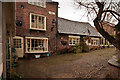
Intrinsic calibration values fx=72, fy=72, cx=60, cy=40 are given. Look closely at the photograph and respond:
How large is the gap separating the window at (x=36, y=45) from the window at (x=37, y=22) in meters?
1.18

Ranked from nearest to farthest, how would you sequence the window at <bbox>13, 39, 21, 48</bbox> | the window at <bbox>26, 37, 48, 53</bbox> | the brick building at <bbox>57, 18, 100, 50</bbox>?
the window at <bbox>13, 39, 21, 48</bbox> < the window at <bbox>26, 37, 48, 53</bbox> < the brick building at <bbox>57, 18, 100, 50</bbox>

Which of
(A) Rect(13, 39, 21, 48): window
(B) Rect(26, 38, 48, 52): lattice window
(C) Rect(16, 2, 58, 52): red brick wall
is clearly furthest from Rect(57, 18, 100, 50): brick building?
(A) Rect(13, 39, 21, 48): window

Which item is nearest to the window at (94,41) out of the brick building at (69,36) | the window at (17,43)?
the brick building at (69,36)

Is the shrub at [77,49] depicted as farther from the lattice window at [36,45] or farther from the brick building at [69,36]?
the lattice window at [36,45]

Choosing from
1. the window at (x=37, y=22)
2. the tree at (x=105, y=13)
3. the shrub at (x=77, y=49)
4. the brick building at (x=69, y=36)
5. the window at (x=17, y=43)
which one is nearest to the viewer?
the tree at (x=105, y=13)

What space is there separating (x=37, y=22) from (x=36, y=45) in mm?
2377

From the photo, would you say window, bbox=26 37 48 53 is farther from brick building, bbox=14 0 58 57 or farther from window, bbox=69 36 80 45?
window, bbox=69 36 80 45

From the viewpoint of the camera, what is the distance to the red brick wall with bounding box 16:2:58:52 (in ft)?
22.2

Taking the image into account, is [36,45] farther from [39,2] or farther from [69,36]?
[39,2]

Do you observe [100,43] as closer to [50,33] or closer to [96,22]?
[50,33]

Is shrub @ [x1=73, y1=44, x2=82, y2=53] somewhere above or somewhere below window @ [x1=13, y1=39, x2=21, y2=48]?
below

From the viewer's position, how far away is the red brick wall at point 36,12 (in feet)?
22.2

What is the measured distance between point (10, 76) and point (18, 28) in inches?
207

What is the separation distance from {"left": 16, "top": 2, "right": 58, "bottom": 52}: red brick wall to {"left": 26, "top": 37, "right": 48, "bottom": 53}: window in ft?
1.48
